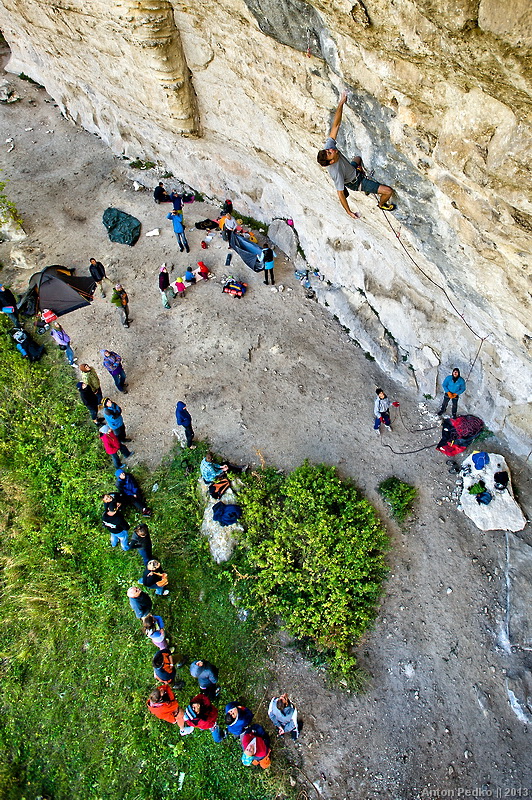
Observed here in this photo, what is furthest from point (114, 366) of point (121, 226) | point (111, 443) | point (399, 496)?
point (399, 496)

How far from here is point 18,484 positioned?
11.2 metres

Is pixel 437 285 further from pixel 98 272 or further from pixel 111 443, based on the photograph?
pixel 98 272

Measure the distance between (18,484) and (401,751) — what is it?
8.68 metres

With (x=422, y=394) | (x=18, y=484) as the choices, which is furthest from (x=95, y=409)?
(x=422, y=394)

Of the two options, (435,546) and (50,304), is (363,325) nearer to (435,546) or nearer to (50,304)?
(435,546)

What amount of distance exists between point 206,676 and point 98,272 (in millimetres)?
9928

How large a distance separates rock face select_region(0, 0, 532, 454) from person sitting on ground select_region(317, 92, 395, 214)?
0.21 meters

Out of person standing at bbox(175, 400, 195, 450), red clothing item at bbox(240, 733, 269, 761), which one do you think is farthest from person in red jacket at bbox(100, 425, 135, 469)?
red clothing item at bbox(240, 733, 269, 761)

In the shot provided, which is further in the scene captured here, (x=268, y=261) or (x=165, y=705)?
(x=268, y=261)

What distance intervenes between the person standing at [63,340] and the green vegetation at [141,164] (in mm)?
6568

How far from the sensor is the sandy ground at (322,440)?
7844 millimetres

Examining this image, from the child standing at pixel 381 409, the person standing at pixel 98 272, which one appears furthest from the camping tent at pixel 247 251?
the child standing at pixel 381 409

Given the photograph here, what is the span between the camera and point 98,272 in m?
13.5

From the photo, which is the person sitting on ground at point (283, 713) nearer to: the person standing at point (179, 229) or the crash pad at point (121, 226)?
the person standing at point (179, 229)
